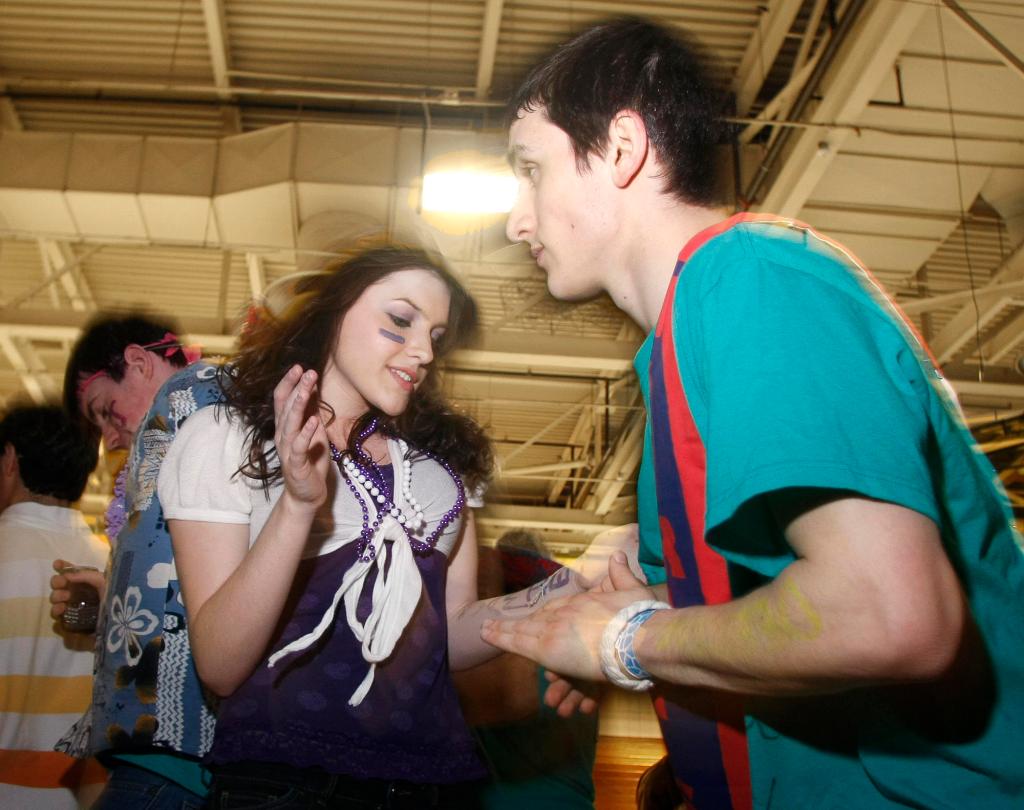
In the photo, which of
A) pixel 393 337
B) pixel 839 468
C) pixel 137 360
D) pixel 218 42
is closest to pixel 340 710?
pixel 393 337

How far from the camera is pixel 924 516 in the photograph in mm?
697

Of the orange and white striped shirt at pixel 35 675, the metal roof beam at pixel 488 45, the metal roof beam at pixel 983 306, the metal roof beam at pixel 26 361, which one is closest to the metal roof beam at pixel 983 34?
the metal roof beam at pixel 983 306

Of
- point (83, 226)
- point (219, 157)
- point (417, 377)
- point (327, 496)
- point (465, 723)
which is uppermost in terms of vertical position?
point (219, 157)

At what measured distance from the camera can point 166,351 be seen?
1970mm

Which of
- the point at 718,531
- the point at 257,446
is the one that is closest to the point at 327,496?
the point at 257,446

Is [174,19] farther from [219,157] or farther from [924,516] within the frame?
[924,516]

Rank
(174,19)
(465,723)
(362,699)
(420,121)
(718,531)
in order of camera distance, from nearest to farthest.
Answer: (718,531) < (362,699) < (465,723) < (174,19) < (420,121)

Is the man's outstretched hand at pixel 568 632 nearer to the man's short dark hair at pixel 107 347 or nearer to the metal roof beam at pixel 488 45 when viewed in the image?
the man's short dark hair at pixel 107 347

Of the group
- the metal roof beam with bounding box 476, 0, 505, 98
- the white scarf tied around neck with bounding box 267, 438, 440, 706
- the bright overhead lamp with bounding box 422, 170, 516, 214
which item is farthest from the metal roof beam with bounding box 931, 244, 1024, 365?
the white scarf tied around neck with bounding box 267, 438, 440, 706

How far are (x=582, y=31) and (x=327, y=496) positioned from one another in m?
0.70

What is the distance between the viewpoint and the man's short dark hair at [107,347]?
192 centimetres

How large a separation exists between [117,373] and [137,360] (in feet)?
0.17

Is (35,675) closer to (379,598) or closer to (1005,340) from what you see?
(379,598)

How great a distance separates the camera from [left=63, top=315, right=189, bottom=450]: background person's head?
1.91 m
